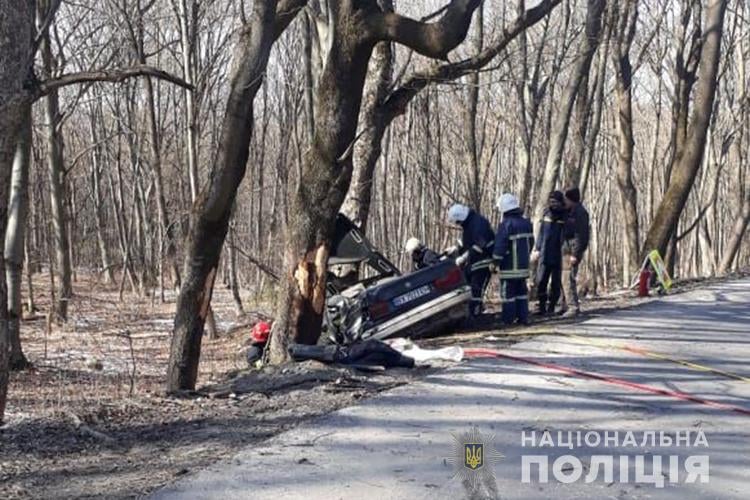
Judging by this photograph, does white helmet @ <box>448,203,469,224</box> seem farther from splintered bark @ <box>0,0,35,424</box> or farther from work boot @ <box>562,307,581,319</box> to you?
splintered bark @ <box>0,0,35,424</box>

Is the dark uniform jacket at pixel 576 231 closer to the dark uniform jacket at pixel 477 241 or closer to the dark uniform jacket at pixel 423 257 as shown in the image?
the dark uniform jacket at pixel 477 241

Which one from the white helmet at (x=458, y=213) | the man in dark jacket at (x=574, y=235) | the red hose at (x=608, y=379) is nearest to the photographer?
the red hose at (x=608, y=379)

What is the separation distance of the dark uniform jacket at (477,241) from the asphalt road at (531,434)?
2.66 metres

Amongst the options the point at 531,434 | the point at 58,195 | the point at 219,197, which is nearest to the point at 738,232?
the point at 58,195

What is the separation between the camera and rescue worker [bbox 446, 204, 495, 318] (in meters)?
12.8

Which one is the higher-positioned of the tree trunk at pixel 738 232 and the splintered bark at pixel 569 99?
the splintered bark at pixel 569 99

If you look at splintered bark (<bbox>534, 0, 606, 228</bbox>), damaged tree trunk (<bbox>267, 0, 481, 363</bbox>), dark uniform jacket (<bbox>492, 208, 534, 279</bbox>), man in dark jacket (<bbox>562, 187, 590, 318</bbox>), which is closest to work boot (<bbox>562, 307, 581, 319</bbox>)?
man in dark jacket (<bbox>562, 187, 590, 318</bbox>)

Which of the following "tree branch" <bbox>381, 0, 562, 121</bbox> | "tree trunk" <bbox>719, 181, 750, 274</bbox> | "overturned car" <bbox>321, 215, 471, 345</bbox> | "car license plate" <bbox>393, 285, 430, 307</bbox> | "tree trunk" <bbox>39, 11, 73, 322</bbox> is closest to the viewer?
"overturned car" <bbox>321, 215, 471, 345</bbox>

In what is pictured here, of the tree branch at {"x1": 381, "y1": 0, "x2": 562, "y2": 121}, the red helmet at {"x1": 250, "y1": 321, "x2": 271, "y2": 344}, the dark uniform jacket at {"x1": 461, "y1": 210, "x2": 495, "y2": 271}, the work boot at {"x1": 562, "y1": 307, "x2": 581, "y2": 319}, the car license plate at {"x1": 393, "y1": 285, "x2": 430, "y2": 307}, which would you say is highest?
the tree branch at {"x1": 381, "y1": 0, "x2": 562, "y2": 121}

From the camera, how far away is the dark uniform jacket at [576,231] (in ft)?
43.6

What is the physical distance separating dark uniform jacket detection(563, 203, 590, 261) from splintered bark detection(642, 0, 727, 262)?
6.80 metres

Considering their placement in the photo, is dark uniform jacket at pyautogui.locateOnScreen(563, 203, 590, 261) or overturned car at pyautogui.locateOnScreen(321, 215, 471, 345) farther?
dark uniform jacket at pyautogui.locateOnScreen(563, 203, 590, 261)

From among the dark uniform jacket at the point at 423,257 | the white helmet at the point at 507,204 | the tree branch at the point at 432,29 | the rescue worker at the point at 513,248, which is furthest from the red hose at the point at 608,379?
the tree branch at the point at 432,29

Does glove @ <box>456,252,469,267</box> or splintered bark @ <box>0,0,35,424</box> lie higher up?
splintered bark @ <box>0,0,35,424</box>
